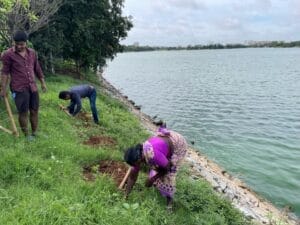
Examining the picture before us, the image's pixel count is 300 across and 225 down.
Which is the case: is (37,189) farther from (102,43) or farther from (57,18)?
(102,43)

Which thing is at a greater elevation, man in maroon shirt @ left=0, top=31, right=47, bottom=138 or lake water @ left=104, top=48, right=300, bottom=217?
man in maroon shirt @ left=0, top=31, right=47, bottom=138

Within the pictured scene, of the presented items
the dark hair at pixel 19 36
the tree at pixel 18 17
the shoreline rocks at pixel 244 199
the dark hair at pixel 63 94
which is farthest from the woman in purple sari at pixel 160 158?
the tree at pixel 18 17

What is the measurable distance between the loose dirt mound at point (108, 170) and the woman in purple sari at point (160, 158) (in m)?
0.88

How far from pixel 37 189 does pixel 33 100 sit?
3.12 m

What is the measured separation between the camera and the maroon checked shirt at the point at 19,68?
8758 mm

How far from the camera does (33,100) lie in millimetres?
9273

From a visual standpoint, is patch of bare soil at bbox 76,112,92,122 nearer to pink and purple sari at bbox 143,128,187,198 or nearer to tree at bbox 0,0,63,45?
tree at bbox 0,0,63,45

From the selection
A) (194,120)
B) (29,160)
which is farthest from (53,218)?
(194,120)

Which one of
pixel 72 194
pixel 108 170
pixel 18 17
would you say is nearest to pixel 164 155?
pixel 72 194

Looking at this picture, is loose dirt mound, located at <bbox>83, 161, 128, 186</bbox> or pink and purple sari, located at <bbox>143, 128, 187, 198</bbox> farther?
loose dirt mound, located at <bbox>83, 161, 128, 186</bbox>

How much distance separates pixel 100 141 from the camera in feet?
35.3

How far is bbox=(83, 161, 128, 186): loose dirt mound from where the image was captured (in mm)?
8042

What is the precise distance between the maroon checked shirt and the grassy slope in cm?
122

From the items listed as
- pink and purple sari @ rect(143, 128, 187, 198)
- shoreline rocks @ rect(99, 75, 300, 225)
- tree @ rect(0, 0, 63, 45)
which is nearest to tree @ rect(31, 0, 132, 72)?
tree @ rect(0, 0, 63, 45)
